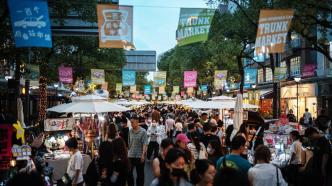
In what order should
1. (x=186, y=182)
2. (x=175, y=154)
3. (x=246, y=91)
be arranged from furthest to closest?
1. (x=246, y=91)
2. (x=175, y=154)
3. (x=186, y=182)

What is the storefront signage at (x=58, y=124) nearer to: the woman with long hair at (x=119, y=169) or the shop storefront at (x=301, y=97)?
the woman with long hair at (x=119, y=169)

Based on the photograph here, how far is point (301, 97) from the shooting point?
125ft

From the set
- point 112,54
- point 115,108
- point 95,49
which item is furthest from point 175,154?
point 112,54

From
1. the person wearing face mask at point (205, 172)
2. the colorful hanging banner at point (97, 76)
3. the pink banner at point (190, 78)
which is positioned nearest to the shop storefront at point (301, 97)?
the pink banner at point (190, 78)

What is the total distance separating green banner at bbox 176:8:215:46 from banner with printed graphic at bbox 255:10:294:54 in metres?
1.98

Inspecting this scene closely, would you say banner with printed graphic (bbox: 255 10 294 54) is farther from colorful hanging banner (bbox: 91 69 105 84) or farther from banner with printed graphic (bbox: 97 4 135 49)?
colorful hanging banner (bbox: 91 69 105 84)

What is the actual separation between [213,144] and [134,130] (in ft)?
10.8

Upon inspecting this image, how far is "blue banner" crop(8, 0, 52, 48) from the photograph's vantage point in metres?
11.1

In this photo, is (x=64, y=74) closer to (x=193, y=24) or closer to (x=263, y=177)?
(x=193, y=24)

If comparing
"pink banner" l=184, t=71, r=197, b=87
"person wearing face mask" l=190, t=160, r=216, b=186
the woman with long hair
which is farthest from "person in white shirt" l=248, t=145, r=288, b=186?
"pink banner" l=184, t=71, r=197, b=87

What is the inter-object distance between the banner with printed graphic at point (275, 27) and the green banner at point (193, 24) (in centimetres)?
198

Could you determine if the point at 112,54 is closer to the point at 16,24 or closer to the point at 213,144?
the point at 16,24

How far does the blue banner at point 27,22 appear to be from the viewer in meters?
11.1

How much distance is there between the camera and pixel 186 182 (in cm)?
491
